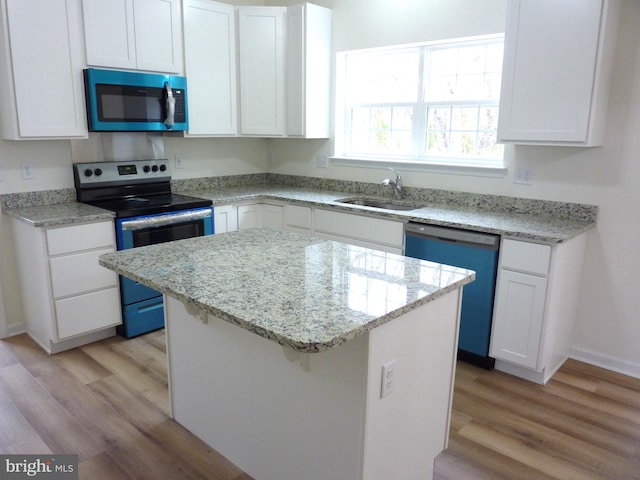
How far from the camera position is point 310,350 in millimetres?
1295

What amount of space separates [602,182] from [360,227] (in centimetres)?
155

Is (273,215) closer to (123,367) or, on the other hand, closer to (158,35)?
(158,35)

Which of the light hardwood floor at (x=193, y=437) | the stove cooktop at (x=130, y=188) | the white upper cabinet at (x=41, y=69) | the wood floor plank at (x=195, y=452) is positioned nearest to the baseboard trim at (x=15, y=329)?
the light hardwood floor at (x=193, y=437)

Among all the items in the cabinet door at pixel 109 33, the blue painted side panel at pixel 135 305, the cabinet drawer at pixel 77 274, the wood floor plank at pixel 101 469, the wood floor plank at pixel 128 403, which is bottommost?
the wood floor plank at pixel 101 469

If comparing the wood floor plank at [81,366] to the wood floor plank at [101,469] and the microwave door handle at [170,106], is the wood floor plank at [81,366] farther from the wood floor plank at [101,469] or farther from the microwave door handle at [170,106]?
the microwave door handle at [170,106]

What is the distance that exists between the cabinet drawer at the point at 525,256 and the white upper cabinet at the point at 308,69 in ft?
6.72

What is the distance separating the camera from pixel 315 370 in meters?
1.71

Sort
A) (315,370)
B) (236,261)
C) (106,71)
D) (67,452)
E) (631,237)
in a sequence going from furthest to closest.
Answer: (106,71) < (631,237) < (67,452) < (236,261) < (315,370)

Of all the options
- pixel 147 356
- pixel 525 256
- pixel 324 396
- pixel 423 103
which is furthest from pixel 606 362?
pixel 147 356

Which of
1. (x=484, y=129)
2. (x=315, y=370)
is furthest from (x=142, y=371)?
(x=484, y=129)

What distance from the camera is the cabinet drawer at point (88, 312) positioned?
3.15 metres

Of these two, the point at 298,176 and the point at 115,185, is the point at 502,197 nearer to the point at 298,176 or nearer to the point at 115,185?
the point at 298,176

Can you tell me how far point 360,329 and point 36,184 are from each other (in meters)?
2.99

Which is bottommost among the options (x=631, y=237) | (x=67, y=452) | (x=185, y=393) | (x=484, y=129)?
(x=67, y=452)
